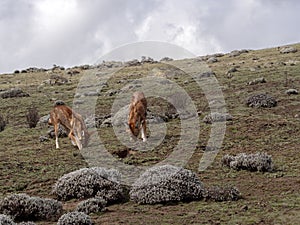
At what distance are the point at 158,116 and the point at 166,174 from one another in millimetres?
12390

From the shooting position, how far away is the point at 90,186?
39.9ft

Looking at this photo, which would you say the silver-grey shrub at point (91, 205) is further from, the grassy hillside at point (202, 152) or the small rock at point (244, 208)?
the small rock at point (244, 208)

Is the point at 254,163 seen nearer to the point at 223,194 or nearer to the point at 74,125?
the point at 223,194

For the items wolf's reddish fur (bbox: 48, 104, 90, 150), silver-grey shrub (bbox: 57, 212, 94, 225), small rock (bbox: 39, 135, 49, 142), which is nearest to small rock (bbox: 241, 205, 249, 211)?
silver-grey shrub (bbox: 57, 212, 94, 225)

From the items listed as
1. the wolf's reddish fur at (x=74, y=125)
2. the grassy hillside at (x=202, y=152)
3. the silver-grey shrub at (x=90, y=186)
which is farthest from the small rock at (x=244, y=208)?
the wolf's reddish fur at (x=74, y=125)

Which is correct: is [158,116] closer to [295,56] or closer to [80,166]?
[80,166]

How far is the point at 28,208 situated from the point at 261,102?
1838 cm

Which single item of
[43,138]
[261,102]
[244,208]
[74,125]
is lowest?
[244,208]

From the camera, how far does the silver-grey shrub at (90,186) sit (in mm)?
11859

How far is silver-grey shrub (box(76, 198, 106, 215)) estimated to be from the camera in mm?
10836

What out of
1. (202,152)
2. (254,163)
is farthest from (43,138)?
(254,163)

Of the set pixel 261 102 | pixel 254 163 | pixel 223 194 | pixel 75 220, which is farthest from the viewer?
pixel 261 102

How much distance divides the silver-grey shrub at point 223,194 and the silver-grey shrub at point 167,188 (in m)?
0.23

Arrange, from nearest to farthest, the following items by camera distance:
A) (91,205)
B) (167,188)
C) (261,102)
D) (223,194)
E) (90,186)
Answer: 1. (91,205)
2. (223,194)
3. (167,188)
4. (90,186)
5. (261,102)
